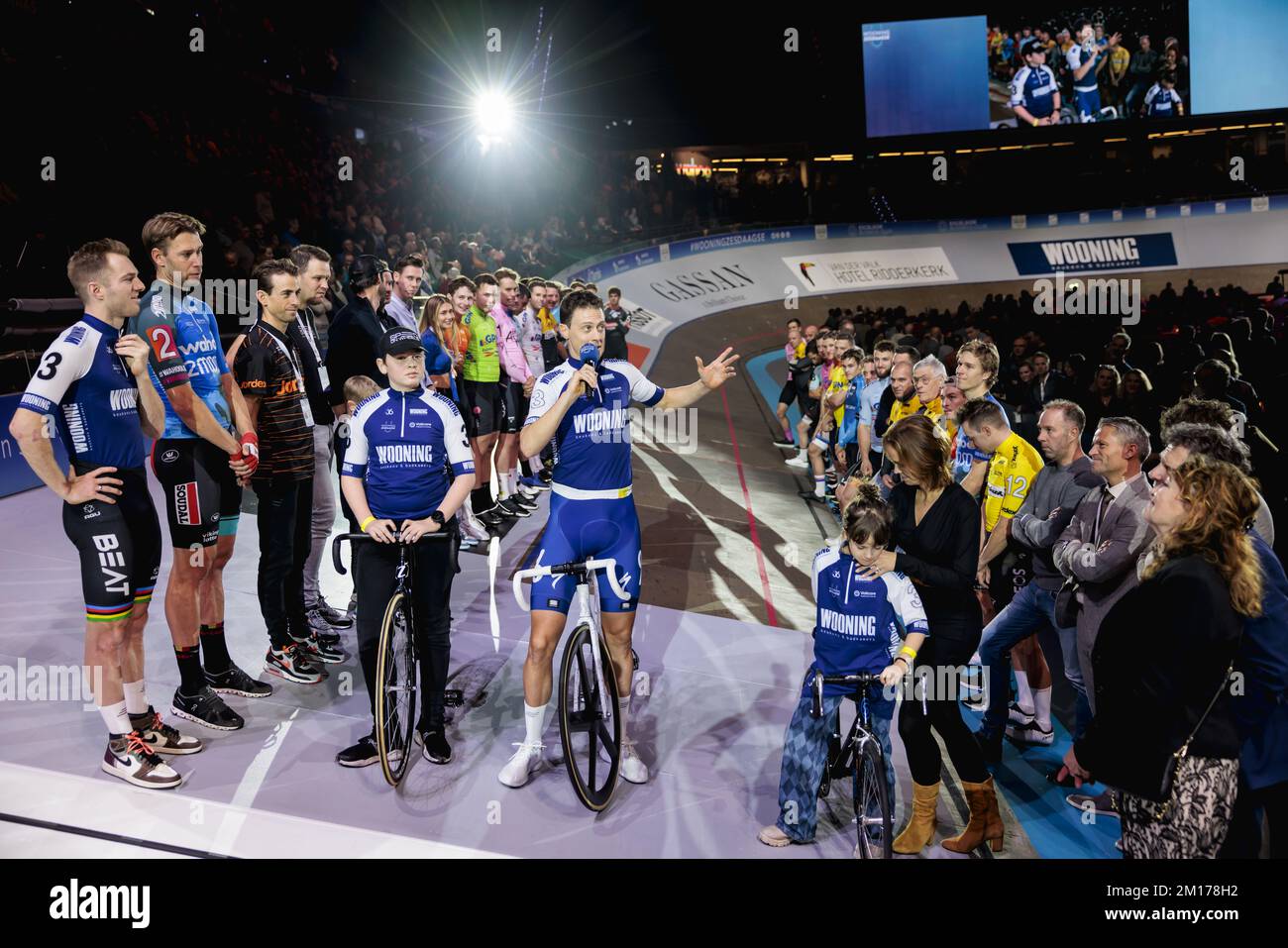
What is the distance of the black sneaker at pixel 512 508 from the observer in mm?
8031

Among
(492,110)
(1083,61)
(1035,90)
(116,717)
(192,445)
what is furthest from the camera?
(492,110)

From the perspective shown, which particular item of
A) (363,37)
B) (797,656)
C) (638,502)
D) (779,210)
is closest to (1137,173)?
(779,210)

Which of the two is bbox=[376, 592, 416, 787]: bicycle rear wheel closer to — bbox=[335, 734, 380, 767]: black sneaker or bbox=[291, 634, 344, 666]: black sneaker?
bbox=[335, 734, 380, 767]: black sneaker

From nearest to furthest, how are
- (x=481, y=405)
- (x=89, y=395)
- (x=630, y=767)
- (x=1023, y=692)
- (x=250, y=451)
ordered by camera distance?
(x=89, y=395) → (x=630, y=767) → (x=250, y=451) → (x=1023, y=692) → (x=481, y=405)

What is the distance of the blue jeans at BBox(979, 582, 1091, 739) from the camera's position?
4.34 meters

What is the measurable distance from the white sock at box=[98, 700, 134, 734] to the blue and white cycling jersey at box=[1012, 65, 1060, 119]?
22983mm

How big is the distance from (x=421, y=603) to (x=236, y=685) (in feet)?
4.56

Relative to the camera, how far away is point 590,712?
406 centimetres

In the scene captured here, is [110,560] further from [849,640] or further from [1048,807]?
[1048,807]

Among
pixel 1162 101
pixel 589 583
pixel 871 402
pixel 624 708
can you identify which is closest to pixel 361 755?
pixel 624 708

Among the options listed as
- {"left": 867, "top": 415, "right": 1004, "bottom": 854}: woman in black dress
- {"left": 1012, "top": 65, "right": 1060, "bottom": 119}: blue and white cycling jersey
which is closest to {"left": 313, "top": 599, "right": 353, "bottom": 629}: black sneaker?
{"left": 867, "top": 415, "right": 1004, "bottom": 854}: woman in black dress

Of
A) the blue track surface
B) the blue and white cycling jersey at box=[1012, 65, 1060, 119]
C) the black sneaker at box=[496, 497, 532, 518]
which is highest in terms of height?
the blue and white cycling jersey at box=[1012, 65, 1060, 119]

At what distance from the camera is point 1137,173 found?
25.0 meters
